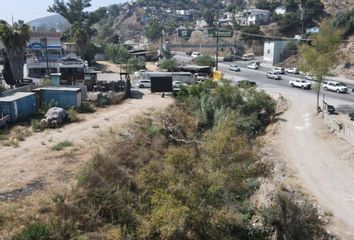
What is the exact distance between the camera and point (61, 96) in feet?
126

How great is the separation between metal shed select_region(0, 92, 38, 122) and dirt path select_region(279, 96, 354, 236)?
21792 millimetres

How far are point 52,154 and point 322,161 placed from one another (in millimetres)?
17845

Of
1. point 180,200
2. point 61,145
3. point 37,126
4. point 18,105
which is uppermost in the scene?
point 18,105

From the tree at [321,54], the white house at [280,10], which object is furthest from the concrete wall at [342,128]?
the white house at [280,10]

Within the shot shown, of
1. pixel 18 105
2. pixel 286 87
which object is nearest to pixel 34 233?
pixel 18 105

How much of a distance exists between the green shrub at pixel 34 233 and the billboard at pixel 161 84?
109ft

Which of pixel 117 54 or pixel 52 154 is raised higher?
pixel 117 54

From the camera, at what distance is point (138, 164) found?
25594mm

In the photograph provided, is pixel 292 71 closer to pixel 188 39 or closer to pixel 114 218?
pixel 114 218

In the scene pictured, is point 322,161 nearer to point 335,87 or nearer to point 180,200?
point 180,200

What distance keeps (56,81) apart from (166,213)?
35529 millimetres

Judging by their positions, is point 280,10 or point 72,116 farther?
point 280,10

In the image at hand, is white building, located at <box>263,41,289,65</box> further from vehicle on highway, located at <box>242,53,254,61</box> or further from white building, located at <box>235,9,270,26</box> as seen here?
white building, located at <box>235,9,270,26</box>

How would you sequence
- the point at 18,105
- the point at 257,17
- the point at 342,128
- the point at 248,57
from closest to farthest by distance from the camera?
the point at 342,128 → the point at 18,105 → the point at 248,57 → the point at 257,17
